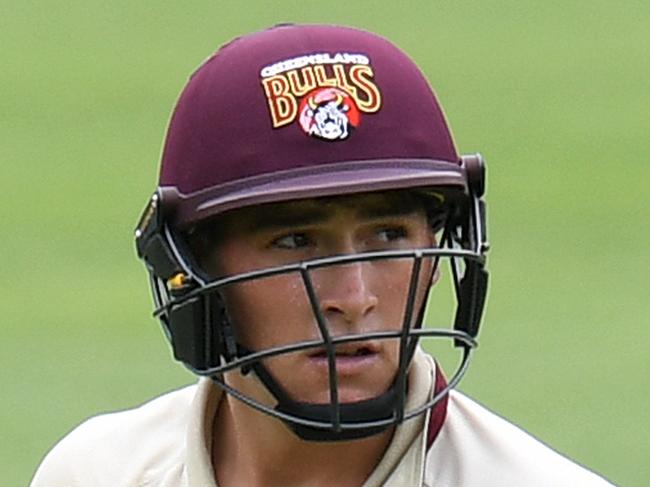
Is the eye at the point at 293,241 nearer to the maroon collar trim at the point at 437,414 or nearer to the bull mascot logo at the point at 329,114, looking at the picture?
the bull mascot logo at the point at 329,114

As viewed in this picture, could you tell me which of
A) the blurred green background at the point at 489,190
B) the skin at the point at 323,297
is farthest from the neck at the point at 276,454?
the blurred green background at the point at 489,190

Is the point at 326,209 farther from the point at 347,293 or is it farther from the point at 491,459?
the point at 491,459

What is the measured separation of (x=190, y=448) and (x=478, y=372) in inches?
154

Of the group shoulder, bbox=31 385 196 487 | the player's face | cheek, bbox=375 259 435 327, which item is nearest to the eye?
the player's face

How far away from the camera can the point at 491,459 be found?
2961 mm

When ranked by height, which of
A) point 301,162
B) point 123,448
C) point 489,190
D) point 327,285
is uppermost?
point 301,162

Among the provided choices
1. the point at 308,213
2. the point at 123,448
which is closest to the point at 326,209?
the point at 308,213

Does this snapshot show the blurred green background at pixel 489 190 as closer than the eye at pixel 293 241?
No

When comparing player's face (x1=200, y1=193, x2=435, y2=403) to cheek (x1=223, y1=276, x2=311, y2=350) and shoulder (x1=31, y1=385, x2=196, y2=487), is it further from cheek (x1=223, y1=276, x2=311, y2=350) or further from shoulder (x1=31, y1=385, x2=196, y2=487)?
shoulder (x1=31, y1=385, x2=196, y2=487)

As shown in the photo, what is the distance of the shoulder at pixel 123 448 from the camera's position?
10.7 ft

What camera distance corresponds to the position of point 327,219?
293 centimetres

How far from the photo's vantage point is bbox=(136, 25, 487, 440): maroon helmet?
2920 mm

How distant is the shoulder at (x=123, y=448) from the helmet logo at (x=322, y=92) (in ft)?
1.83

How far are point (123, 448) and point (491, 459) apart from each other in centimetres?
66
